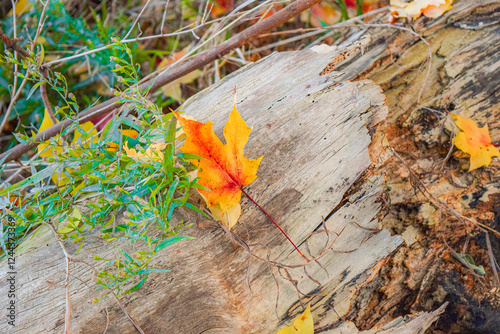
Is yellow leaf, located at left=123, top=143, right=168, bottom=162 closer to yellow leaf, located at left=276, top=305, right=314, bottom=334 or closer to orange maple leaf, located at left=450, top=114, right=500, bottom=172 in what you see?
yellow leaf, located at left=276, top=305, right=314, bottom=334

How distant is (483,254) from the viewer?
138 cm

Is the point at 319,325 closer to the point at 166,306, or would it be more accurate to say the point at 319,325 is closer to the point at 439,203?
the point at 166,306

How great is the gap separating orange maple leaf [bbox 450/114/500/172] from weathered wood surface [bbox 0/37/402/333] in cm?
40

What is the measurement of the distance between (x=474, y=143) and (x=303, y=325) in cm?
98

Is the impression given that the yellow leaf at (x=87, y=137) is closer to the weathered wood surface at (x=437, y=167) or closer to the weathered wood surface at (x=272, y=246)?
the weathered wood surface at (x=272, y=246)

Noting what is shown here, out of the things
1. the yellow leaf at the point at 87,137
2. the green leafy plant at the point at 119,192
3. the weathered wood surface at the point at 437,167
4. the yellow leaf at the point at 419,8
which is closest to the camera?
the green leafy plant at the point at 119,192

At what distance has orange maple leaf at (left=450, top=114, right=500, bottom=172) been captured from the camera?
132 centimetres

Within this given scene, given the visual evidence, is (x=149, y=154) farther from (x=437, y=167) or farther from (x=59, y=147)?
(x=437, y=167)

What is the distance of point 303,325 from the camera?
1034mm

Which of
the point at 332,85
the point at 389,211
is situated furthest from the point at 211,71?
the point at 389,211

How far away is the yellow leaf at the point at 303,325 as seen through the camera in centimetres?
103

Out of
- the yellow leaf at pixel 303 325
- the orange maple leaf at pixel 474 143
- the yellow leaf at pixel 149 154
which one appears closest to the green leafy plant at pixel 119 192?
the yellow leaf at pixel 149 154

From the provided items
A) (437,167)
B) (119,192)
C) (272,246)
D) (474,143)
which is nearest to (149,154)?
(119,192)

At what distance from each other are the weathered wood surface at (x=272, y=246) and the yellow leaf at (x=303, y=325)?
0.06m
